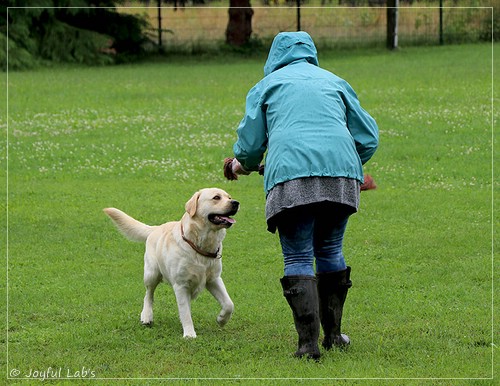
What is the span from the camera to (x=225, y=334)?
253 inches

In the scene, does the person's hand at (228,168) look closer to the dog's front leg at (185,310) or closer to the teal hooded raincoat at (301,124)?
the teal hooded raincoat at (301,124)

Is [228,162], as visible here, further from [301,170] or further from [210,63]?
[210,63]

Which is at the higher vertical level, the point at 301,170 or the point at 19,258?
the point at 301,170

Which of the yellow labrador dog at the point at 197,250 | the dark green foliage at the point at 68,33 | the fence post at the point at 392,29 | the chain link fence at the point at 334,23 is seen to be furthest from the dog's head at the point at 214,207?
the chain link fence at the point at 334,23

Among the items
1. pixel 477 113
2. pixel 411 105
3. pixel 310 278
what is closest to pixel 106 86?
pixel 411 105

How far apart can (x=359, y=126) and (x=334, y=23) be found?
25.2 m

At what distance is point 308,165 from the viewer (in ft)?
17.9

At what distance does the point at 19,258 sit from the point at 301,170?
4045mm

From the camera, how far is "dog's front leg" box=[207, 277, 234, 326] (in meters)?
6.45

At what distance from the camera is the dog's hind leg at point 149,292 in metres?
6.69

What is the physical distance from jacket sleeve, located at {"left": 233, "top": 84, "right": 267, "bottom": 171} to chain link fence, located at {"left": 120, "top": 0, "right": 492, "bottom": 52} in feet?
78.3

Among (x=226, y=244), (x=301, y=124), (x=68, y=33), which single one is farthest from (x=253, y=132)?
(x=68, y=33)

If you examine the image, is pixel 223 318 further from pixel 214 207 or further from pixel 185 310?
pixel 214 207

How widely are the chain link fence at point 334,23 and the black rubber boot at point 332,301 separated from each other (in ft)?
78.2
